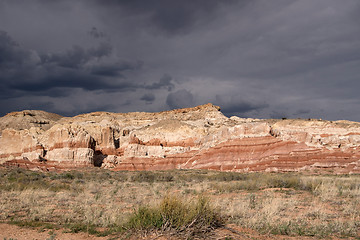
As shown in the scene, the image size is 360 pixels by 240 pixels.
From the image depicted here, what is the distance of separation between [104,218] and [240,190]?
9.27 m

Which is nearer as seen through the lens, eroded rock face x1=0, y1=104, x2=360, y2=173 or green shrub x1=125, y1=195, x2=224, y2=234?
green shrub x1=125, y1=195, x2=224, y2=234

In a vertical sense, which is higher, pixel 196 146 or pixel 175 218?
pixel 196 146

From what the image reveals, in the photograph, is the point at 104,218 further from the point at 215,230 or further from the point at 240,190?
the point at 240,190

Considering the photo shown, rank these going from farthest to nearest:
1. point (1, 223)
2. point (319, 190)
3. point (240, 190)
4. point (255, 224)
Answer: point (240, 190)
point (319, 190)
point (1, 223)
point (255, 224)

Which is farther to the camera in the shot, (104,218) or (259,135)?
(259,135)

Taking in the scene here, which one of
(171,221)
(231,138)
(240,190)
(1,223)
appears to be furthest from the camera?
(231,138)

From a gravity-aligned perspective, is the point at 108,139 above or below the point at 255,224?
above

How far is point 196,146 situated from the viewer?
5694 cm

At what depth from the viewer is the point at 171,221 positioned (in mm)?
6609

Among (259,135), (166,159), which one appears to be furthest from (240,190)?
(166,159)

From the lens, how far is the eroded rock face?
38.0m

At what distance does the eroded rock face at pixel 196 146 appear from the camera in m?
38.0

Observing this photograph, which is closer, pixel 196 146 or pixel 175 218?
pixel 175 218

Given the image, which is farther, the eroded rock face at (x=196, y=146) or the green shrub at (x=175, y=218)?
the eroded rock face at (x=196, y=146)
